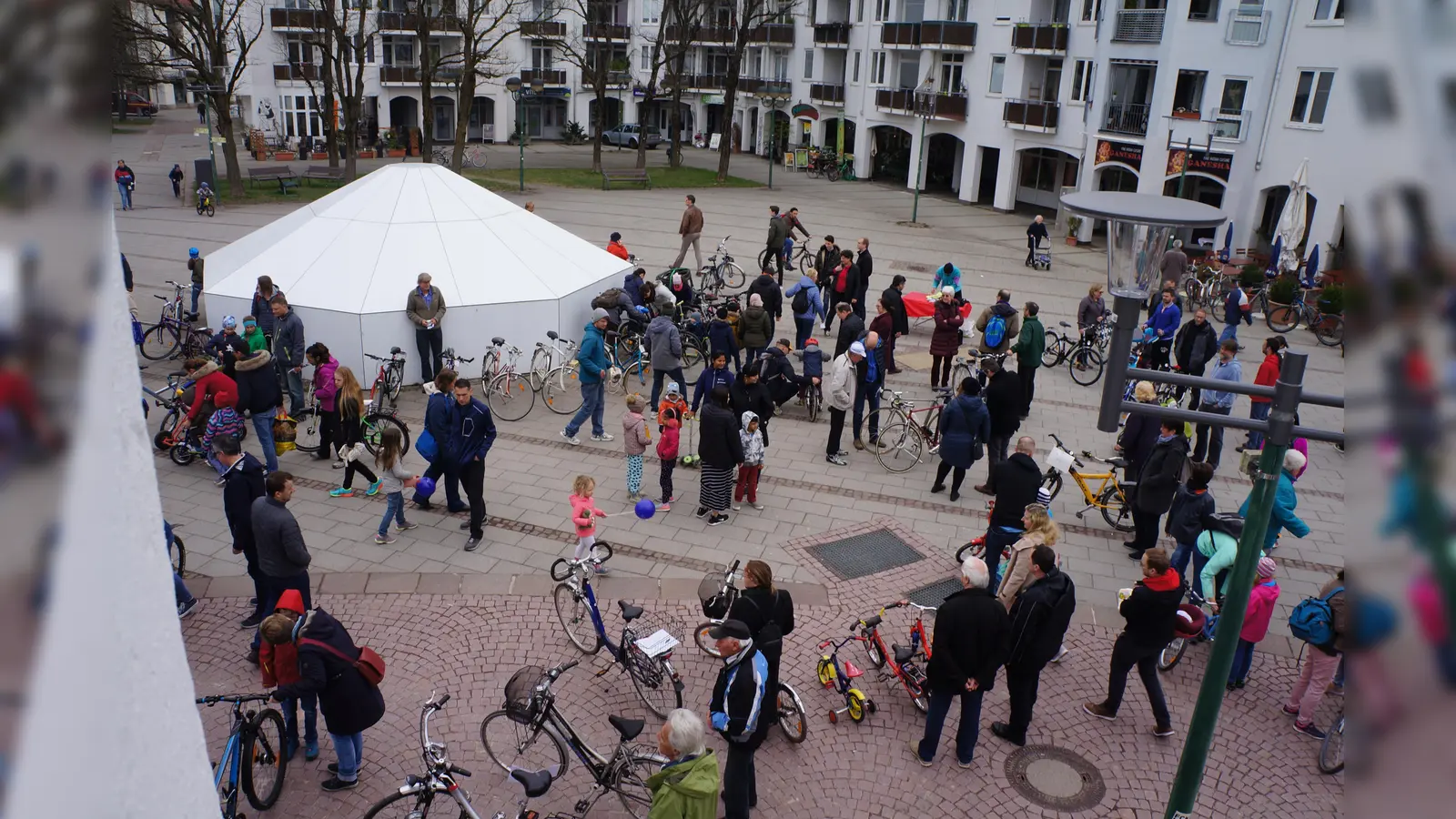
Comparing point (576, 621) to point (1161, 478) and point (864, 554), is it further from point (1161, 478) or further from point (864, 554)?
point (1161, 478)

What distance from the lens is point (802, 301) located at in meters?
16.5

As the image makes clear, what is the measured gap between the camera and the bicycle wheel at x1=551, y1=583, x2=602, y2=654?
8.84 metres

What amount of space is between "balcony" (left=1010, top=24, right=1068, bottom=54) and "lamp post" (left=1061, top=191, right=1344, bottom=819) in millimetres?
31911

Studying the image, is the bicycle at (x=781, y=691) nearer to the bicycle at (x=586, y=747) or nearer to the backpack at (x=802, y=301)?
the bicycle at (x=586, y=747)

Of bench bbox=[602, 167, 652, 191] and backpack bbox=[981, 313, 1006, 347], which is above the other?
bench bbox=[602, 167, 652, 191]

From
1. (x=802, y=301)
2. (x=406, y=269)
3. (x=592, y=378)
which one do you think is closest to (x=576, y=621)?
(x=592, y=378)

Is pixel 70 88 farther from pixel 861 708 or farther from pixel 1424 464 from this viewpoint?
pixel 861 708

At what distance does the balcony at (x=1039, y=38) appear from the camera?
34781mm

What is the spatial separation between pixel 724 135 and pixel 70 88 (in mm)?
43177

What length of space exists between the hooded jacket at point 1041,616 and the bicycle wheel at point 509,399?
8810mm

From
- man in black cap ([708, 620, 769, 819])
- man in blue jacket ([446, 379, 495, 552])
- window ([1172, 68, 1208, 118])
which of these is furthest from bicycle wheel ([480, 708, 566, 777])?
window ([1172, 68, 1208, 118])

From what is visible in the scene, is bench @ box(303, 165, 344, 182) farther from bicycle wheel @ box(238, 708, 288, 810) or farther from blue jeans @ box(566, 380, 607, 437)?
bicycle wheel @ box(238, 708, 288, 810)

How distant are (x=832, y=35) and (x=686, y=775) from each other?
Result: 47.6 metres

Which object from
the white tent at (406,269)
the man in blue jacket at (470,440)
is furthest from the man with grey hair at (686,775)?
the white tent at (406,269)
